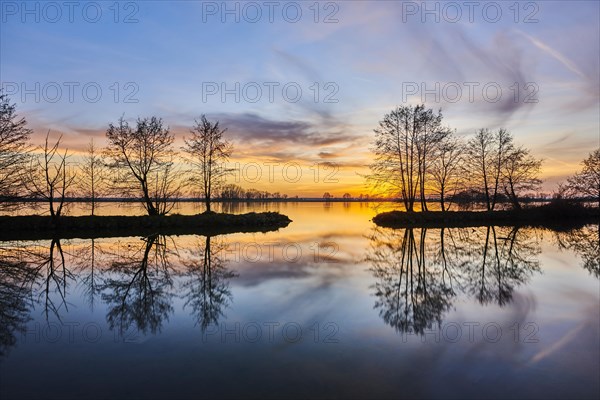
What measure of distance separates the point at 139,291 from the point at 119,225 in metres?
19.9

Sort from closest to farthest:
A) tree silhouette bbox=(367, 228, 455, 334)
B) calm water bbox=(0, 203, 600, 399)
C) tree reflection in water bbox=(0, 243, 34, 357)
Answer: calm water bbox=(0, 203, 600, 399) → tree reflection in water bbox=(0, 243, 34, 357) → tree silhouette bbox=(367, 228, 455, 334)

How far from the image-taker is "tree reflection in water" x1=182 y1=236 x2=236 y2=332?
24.6 ft

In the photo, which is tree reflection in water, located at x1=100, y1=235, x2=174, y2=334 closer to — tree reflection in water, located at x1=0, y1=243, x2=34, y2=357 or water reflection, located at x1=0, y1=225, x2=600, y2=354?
water reflection, located at x1=0, y1=225, x2=600, y2=354

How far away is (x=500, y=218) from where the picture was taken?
36.8 metres

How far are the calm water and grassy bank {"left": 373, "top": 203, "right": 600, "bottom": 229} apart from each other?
18406mm

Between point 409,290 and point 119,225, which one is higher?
point 119,225

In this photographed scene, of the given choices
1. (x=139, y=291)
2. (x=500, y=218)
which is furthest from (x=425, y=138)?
(x=139, y=291)

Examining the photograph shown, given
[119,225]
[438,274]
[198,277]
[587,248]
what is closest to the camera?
[198,277]

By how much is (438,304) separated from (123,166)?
30.3 meters

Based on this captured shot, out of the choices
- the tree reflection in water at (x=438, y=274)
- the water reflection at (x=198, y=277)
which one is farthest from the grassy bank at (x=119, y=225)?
the tree reflection in water at (x=438, y=274)

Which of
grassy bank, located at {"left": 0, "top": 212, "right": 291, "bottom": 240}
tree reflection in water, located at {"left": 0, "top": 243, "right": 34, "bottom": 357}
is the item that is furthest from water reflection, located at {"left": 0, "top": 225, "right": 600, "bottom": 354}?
grassy bank, located at {"left": 0, "top": 212, "right": 291, "bottom": 240}

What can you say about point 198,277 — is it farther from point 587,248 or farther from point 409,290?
point 587,248

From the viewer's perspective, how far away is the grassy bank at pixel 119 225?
2330 centimetres

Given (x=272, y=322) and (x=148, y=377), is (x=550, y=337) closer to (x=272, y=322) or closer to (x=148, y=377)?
(x=272, y=322)
